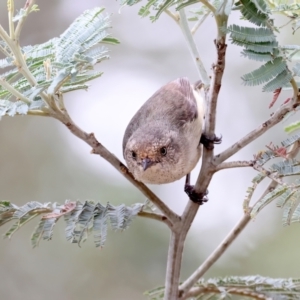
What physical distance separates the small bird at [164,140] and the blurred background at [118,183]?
921 millimetres

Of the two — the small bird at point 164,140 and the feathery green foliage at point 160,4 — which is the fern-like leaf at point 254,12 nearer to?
the feathery green foliage at point 160,4

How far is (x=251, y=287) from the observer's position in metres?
1.28

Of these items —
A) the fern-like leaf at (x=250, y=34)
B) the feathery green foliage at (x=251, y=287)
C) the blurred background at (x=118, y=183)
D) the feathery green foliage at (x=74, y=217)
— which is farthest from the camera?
the blurred background at (x=118, y=183)

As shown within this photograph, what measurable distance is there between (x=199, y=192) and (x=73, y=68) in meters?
0.42

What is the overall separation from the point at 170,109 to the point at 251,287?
21.5 inches

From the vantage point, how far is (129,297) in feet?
8.41

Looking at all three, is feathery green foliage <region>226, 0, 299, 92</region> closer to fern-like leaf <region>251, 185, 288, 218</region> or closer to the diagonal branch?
fern-like leaf <region>251, 185, 288, 218</region>

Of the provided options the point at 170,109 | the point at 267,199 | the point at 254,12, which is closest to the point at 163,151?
the point at 170,109

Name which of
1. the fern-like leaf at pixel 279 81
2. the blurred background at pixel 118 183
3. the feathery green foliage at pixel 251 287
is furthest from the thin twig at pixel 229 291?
the blurred background at pixel 118 183

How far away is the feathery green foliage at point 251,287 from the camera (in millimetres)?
1248

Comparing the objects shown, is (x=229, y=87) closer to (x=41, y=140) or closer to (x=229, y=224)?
(x=229, y=224)

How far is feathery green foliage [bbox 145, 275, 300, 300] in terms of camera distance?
1248 mm

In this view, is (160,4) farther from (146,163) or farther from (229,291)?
(229,291)

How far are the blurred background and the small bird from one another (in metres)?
0.92
